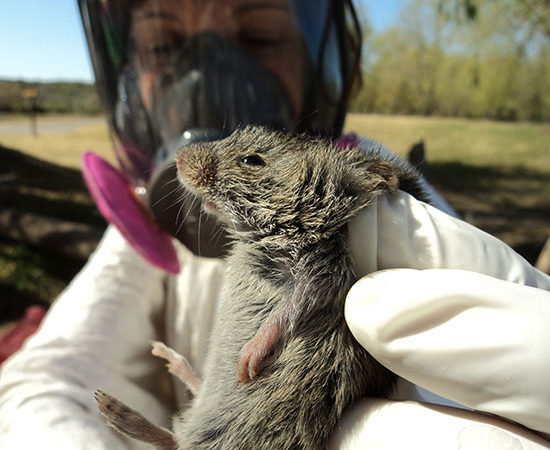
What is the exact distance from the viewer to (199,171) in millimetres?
709

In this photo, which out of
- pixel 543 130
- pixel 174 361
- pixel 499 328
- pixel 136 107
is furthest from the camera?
pixel 543 130

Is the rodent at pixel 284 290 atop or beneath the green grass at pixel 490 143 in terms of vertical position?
atop

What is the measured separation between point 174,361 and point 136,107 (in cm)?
95

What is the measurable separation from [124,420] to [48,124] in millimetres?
4563

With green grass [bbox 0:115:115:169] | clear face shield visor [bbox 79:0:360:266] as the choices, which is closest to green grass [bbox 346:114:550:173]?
green grass [bbox 0:115:115:169]

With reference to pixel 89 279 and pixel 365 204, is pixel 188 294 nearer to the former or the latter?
pixel 89 279

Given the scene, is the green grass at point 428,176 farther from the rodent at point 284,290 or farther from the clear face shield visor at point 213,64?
the rodent at point 284,290

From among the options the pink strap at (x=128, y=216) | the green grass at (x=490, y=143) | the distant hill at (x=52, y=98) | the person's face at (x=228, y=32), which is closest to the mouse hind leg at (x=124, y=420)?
the pink strap at (x=128, y=216)

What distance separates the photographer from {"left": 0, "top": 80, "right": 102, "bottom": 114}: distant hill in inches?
104

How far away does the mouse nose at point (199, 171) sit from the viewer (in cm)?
71

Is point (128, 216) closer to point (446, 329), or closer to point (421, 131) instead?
point (446, 329)

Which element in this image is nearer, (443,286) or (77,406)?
(443,286)

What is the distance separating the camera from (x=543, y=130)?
8.73m

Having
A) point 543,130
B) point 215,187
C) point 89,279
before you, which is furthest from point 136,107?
point 543,130
